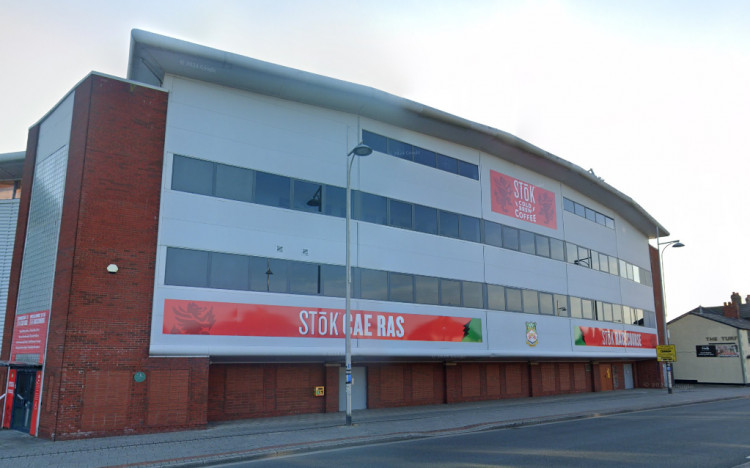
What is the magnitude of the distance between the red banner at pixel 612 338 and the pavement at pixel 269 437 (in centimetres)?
813

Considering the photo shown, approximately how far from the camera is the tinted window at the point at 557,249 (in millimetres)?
31312

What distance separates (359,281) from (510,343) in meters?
9.77

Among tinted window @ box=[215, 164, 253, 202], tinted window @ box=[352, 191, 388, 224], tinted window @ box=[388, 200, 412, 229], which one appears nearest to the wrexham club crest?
tinted window @ box=[388, 200, 412, 229]

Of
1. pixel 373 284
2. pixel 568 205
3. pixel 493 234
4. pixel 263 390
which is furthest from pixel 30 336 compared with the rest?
pixel 568 205

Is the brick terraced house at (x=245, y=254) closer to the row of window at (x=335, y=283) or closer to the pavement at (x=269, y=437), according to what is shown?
the row of window at (x=335, y=283)

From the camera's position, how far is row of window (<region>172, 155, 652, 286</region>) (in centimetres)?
1895

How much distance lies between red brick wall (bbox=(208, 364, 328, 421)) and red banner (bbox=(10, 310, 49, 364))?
5195 mm

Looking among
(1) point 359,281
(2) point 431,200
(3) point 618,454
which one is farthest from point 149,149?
(3) point 618,454

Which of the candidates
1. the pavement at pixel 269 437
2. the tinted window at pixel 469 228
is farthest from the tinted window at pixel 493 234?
the pavement at pixel 269 437

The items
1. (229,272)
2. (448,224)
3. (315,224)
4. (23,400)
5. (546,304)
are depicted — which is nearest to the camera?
(23,400)

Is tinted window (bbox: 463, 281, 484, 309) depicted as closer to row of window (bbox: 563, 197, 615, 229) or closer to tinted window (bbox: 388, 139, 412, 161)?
tinted window (bbox: 388, 139, 412, 161)

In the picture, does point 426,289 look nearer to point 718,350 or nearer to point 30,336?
point 30,336

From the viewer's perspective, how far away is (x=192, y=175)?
1872 centimetres

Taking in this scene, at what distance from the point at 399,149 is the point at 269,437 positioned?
13754 mm
